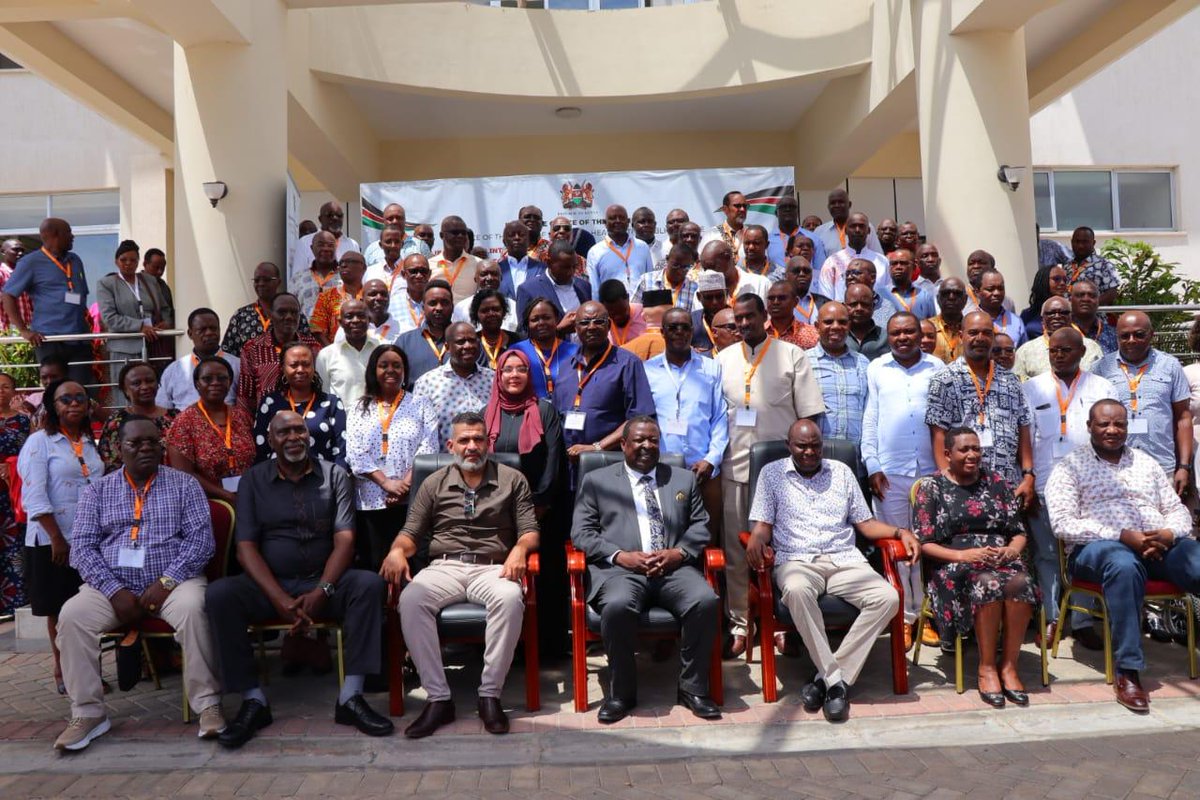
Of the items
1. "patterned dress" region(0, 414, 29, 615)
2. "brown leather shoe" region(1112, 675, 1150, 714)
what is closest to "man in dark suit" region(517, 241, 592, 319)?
"patterned dress" region(0, 414, 29, 615)

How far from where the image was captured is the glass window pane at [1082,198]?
46.5 ft

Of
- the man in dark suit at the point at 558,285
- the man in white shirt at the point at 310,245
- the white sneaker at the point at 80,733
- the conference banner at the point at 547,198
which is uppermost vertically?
the conference banner at the point at 547,198

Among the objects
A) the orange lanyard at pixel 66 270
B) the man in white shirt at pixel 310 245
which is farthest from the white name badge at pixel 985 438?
the orange lanyard at pixel 66 270

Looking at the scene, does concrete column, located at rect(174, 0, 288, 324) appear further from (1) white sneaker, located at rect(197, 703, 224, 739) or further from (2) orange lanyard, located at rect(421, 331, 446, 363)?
(1) white sneaker, located at rect(197, 703, 224, 739)

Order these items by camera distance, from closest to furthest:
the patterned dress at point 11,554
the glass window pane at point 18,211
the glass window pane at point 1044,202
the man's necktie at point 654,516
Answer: the man's necktie at point 654,516, the patterned dress at point 11,554, the glass window pane at point 18,211, the glass window pane at point 1044,202

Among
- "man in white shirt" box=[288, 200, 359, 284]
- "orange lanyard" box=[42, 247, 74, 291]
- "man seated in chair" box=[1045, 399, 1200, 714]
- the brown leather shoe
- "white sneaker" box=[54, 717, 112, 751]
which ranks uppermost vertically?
"man in white shirt" box=[288, 200, 359, 284]

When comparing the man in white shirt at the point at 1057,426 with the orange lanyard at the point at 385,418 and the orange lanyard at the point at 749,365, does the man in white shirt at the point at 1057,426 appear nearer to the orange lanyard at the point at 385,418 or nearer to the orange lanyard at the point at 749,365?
the orange lanyard at the point at 749,365

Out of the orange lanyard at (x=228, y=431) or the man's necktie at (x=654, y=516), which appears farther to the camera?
the orange lanyard at (x=228, y=431)

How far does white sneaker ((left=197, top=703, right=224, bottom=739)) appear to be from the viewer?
181 inches

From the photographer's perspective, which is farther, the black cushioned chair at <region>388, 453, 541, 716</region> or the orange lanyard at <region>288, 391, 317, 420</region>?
the orange lanyard at <region>288, 391, 317, 420</region>

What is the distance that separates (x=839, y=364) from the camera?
5980 millimetres

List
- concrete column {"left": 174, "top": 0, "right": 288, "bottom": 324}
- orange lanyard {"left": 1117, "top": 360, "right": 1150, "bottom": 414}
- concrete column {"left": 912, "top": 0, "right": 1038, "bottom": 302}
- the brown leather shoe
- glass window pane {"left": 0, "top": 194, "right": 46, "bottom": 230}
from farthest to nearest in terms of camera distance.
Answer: glass window pane {"left": 0, "top": 194, "right": 46, "bottom": 230} < concrete column {"left": 912, "top": 0, "right": 1038, "bottom": 302} < concrete column {"left": 174, "top": 0, "right": 288, "bottom": 324} < orange lanyard {"left": 1117, "top": 360, "right": 1150, "bottom": 414} < the brown leather shoe

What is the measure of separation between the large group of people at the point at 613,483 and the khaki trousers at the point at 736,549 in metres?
0.01

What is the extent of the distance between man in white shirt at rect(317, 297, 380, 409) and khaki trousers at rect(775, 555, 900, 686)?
9.19 ft
